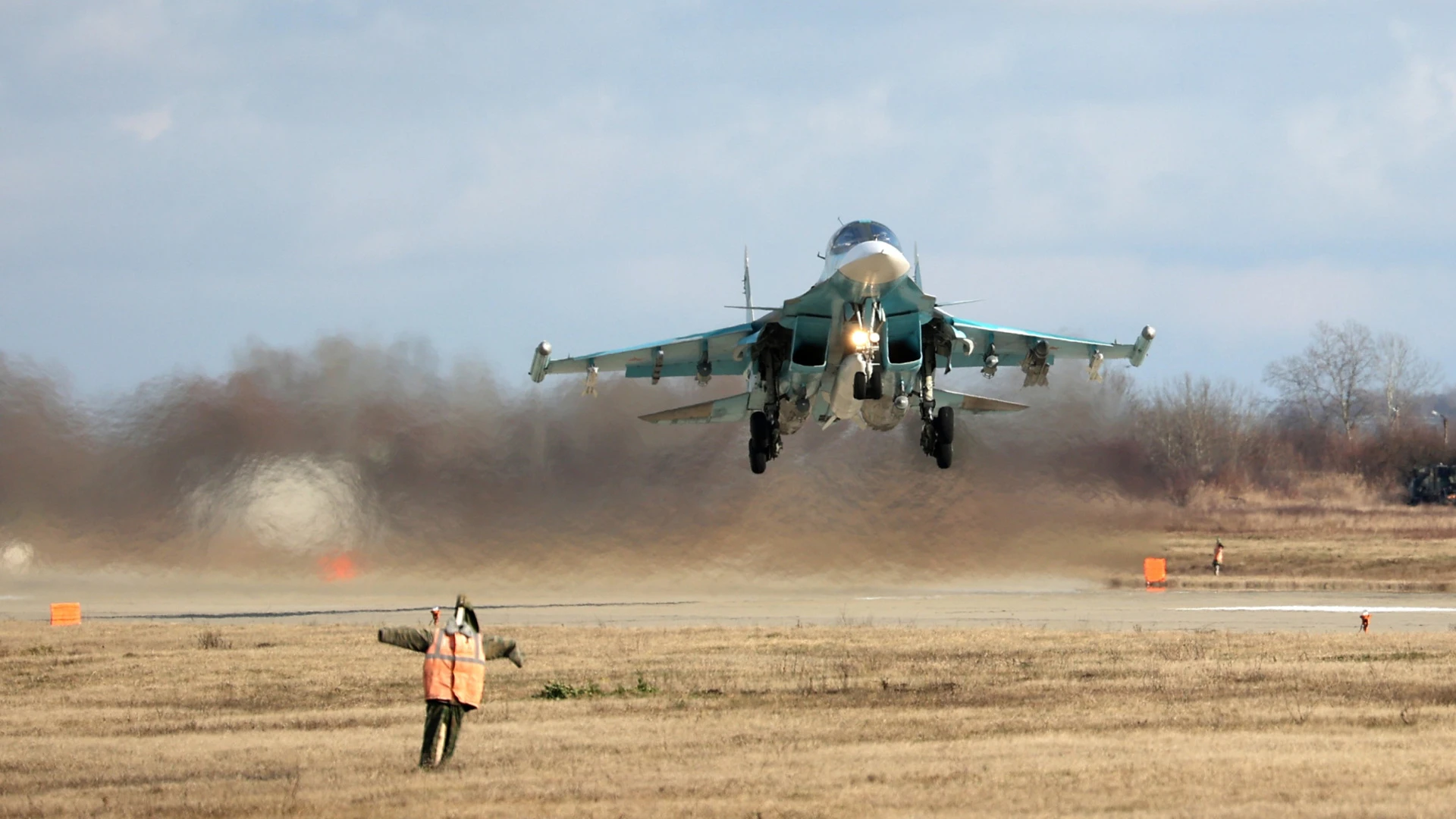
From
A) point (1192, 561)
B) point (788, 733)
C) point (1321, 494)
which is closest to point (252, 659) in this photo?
point (788, 733)

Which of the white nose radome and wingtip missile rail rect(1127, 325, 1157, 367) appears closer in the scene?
the white nose radome

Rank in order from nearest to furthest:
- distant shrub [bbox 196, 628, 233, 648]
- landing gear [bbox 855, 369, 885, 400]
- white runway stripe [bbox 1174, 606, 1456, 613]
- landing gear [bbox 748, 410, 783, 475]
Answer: landing gear [bbox 855, 369, 885, 400], distant shrub [bbox 196, 628, 233, 648], landing gear [bbox 748, 410, 783, 475], white runway stripe [bbox 1174, 606, 1456, 613]

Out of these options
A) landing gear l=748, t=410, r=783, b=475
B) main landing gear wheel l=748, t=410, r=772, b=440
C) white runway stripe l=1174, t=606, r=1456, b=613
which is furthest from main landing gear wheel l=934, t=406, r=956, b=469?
white runway stripe l=1174, t=606, r=1456, b=613

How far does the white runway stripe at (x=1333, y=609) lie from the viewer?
31.2m

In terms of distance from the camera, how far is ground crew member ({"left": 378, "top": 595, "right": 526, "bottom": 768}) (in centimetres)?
1295

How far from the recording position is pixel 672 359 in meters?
29.2

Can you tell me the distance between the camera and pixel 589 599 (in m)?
35.2

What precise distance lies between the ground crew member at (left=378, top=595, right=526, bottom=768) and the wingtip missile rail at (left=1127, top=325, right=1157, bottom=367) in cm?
1824

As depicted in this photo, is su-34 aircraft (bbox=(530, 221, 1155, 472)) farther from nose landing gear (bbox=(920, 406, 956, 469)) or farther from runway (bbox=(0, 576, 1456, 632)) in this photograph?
runway (bbox=(0, 576, 1456, 632))

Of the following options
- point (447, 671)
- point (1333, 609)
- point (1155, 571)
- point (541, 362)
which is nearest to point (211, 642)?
point (541, 362)

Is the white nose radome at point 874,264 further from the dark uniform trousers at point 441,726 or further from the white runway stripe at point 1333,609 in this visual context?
the white runway stripe at point 1333,609

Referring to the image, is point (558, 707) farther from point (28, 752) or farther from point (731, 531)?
point (731, 531)

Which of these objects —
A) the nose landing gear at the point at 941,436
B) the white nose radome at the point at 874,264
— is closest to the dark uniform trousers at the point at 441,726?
the white nose radome at the point at 874,264

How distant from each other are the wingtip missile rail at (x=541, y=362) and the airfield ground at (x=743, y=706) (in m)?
4.44
